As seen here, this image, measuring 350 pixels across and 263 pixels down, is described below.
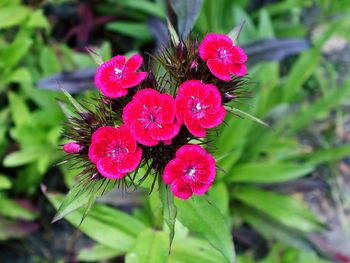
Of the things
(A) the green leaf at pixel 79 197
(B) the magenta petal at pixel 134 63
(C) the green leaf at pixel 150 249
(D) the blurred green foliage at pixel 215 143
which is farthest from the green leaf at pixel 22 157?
(B) the magenta petal at pixel 134 63

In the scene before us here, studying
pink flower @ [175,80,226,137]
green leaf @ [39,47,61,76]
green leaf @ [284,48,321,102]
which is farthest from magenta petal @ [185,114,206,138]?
green leaf @ [284,48,321,102]

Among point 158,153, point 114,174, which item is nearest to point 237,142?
point 158,153

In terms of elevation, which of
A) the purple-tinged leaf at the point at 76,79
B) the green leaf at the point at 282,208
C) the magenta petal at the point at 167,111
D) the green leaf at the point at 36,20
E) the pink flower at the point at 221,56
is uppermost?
the pink flower at the point at 221,56

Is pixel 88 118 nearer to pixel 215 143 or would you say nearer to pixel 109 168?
pixel 109 168

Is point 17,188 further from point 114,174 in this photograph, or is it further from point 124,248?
point 114,174

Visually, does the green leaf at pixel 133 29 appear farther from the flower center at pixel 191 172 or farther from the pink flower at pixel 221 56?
the flower center at pixel 191 172

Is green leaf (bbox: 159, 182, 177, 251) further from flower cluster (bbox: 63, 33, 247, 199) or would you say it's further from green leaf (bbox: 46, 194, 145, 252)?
green leaf (bbox: 46, 194, 145, 252)

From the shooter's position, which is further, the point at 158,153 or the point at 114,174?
the point at 158,153
